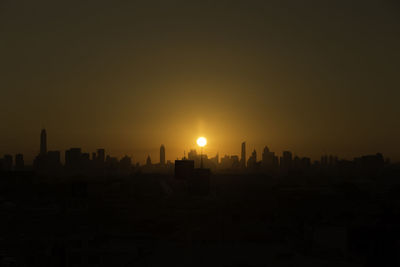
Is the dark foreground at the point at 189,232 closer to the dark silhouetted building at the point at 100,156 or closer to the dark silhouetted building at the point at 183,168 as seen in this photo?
the dark silhouetted building at the point at 183,168

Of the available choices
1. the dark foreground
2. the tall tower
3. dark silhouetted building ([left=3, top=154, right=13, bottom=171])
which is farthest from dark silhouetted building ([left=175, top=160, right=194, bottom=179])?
the tall tower

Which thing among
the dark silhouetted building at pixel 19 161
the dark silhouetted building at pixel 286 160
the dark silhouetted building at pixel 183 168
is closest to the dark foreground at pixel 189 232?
the dark silhouetted building at pixel 183 168

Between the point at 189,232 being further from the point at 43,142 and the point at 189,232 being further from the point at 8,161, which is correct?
the point at 43,142

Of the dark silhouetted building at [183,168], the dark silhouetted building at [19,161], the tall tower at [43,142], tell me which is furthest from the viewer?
the tall tower at [43,142]

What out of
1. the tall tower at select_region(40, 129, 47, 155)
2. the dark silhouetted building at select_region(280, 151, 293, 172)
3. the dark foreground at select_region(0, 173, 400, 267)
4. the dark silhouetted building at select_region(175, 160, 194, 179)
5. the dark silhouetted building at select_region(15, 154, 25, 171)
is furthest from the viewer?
the dark silhouetted building at select_region(280, 151, 293, 172)

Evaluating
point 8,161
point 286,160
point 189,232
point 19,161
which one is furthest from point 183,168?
point 286,160

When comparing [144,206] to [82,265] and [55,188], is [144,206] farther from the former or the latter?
[82,265]

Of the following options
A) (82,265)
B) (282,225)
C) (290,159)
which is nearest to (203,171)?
(282,225)

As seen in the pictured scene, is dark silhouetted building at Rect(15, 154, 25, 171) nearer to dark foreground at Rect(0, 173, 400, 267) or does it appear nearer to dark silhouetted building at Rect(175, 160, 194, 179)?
dark silhouetted building at Rect(175, 160, 194, 179)
